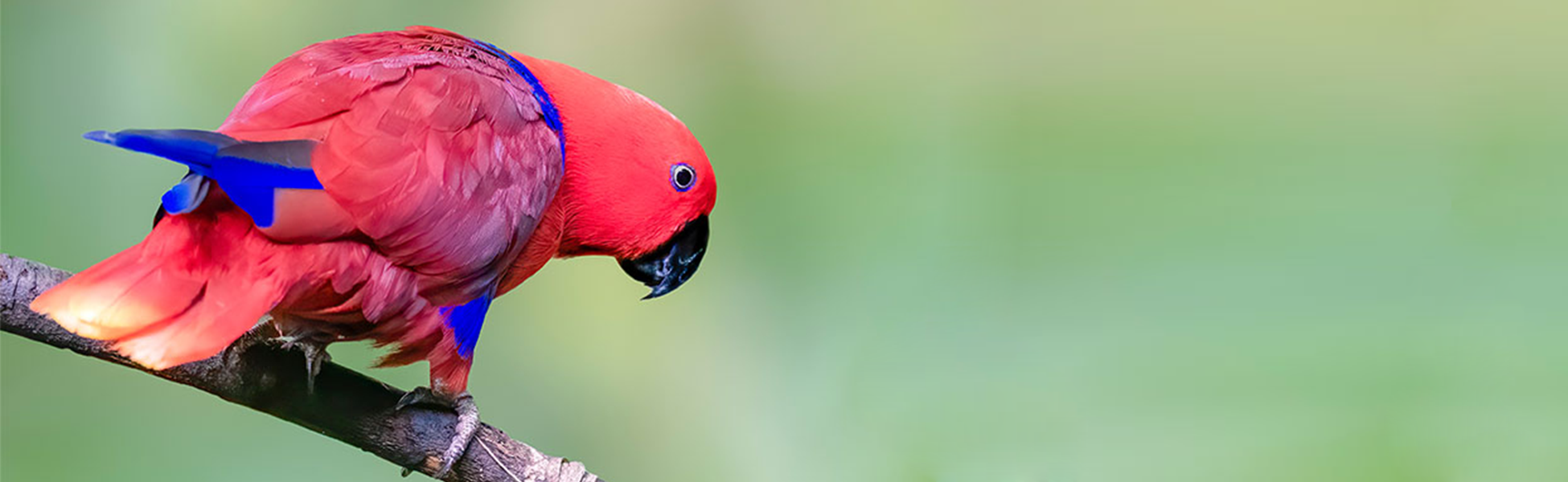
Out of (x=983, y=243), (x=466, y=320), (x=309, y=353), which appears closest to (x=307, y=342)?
(x=309, y=353)

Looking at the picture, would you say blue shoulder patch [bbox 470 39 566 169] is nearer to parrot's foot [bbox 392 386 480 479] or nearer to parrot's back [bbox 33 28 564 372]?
parrot's back [bbox 33 28 564 372]

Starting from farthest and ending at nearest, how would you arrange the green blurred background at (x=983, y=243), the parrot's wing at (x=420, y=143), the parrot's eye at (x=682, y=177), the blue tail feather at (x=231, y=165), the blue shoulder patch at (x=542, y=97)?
the green blurred background at (x=983, y=243), the parrot's eye at (x=682, y=177), the blue shoulder patch at (x=542, y=97), the parrot's wing at (x=420, y=143), the blue tail feather at (x=231, y=165)

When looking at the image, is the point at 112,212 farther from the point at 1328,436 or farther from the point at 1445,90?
the point at 1445,90

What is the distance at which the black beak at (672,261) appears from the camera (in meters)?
1.49

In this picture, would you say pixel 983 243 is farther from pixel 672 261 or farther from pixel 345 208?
pixel 345 208

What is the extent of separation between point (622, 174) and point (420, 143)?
310 mm

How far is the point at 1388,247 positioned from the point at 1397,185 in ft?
0.37

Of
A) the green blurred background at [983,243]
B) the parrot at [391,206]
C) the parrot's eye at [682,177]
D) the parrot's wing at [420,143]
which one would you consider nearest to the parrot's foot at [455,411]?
the parrot at [391,206]

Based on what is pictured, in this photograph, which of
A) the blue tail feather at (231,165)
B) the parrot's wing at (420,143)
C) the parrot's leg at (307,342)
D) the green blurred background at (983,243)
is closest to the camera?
the blue tail feather at (231,165)

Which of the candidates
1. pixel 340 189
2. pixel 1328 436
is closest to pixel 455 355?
pixel 340 189

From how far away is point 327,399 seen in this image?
3.94ft

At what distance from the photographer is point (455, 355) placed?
48.9 inches

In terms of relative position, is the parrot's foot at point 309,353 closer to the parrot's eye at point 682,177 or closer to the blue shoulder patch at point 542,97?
the blue shoulder patch at point 542,97

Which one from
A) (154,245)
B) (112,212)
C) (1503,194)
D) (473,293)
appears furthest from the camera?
(112,212)
